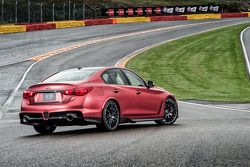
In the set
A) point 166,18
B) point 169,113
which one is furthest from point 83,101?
point 166,18

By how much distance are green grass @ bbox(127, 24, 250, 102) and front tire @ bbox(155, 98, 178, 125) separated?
9331mm

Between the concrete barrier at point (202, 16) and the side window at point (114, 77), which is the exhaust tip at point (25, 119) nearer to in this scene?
the side window at point (114, 77)

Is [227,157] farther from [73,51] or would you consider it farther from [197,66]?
[73,51]

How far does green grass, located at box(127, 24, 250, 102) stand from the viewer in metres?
26.5

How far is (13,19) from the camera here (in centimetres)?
5678

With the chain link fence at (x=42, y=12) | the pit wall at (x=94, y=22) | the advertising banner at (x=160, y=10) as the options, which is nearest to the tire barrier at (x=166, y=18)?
the pit wall at (x=94, y=22)

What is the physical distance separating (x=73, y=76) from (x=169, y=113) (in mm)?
2828

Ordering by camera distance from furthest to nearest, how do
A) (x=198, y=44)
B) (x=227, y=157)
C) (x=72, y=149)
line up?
1. (x=198, y=44)
2. (x=72, y=149)
3. (x=227, y=157)

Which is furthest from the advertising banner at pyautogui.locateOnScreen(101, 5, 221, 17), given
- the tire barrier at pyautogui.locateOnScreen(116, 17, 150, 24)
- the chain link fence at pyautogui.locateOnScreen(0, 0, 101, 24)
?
the tire barrier at pyautogui.locateOnScreen(116, 17, 150, 24)

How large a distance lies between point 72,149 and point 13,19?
48.7 metres

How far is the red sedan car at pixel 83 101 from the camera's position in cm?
1167

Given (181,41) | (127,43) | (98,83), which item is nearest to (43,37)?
(127,43)

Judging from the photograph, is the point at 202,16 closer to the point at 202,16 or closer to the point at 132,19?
the point at 202,16

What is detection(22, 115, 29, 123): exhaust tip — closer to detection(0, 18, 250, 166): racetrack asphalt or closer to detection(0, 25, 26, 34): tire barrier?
detection(0, 18, 250, 166): racetrack asphalt
